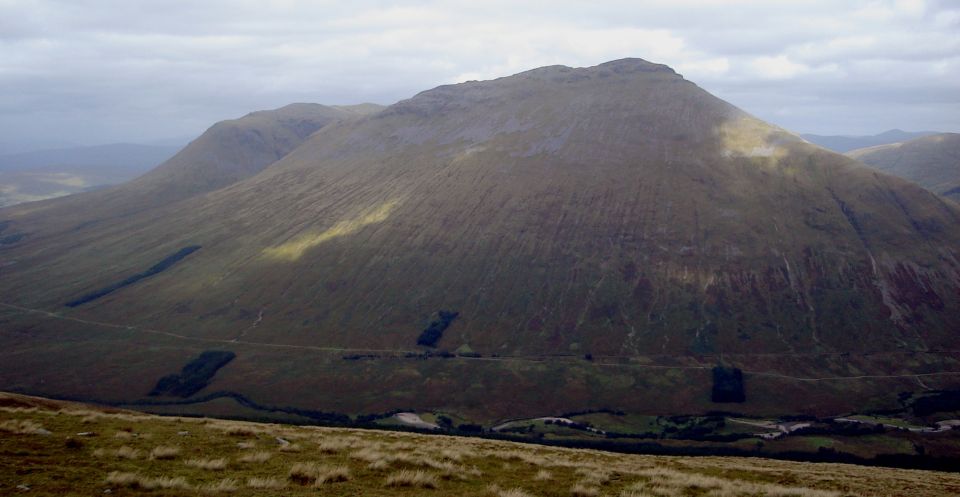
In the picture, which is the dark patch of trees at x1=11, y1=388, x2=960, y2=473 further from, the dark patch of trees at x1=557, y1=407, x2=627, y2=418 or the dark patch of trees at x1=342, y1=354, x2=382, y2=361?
the dark patch of trees at x1=342, y1=354, x2=382, y2=361

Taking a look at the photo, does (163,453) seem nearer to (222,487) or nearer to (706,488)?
(222,487)

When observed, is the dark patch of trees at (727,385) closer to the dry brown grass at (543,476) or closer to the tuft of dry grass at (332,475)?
the dry brown grass at (543,476)

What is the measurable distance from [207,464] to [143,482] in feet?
12.8

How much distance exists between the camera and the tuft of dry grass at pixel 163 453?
25969mm

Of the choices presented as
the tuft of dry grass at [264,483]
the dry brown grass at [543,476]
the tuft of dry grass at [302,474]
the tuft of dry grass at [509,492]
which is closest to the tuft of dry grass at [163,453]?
the tuft of dry grass at [264,483]

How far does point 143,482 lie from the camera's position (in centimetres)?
2106

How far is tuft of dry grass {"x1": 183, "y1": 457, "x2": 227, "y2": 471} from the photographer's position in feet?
81.1

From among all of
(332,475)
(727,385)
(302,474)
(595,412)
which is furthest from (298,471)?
(727,385)

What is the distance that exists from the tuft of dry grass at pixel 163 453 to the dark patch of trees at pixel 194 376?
542ft

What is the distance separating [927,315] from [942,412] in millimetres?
58067

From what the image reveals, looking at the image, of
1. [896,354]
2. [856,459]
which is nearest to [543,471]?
[856,459]

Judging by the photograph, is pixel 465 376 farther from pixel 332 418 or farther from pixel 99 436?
pixel 99 436

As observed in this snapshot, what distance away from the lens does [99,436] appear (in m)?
29.4

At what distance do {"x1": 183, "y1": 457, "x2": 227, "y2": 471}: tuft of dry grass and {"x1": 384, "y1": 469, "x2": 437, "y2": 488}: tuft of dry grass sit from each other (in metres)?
7.25
